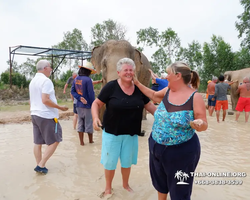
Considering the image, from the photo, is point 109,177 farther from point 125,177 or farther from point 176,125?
point 176,125

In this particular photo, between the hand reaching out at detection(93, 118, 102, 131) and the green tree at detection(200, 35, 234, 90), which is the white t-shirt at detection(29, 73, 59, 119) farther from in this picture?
the green tree at detection(200, 35, 234, 90)

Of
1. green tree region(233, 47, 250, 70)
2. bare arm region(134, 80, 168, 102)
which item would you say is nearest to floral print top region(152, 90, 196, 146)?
bare arm region(134, 80, 168, 102)

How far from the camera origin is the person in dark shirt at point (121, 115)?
2730 millimetres

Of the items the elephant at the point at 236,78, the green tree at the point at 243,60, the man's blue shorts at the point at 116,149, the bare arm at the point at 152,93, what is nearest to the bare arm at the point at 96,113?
the man's blue shorts at the point at 116,149

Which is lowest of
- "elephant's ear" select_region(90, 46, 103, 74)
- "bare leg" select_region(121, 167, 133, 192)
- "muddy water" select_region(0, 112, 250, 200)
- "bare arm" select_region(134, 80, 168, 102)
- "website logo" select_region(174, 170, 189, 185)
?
"muddy water" select_region(0, 112, 250, 200)

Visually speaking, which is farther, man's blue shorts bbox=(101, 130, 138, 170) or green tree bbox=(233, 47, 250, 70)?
green tree bbox=(233, 47, 250, 70)

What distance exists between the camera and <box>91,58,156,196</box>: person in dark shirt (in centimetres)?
273

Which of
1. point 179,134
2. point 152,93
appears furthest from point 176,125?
point 152,93

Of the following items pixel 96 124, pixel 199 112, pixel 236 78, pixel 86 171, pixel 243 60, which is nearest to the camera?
pixel 199 112

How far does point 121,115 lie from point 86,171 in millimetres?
1569

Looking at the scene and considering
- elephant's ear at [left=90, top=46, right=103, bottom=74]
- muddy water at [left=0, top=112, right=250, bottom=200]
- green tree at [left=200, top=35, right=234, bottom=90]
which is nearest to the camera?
muddy water at [left=0, top=112, right=250, bottom=200]

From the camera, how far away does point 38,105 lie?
11.7ft

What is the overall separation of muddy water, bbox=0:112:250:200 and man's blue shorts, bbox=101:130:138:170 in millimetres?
475

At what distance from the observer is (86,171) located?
12.5 ft
